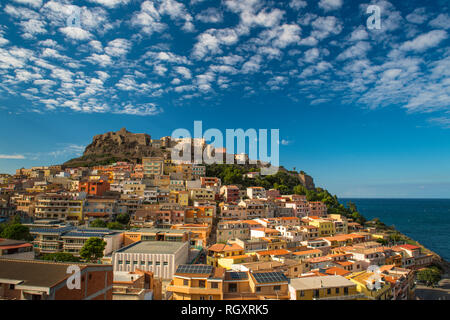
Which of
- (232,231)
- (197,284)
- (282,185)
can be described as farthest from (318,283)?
(282,185)

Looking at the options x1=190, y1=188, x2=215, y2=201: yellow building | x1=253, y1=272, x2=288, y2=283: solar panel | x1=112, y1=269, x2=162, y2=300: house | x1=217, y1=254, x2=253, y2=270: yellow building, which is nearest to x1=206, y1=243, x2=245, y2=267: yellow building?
x1=217, y1=254, x2=253, y2=270: yellow building

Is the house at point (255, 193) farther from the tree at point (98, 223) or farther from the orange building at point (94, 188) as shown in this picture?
the tree at point (98, 223)

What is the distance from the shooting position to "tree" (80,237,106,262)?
20.3m

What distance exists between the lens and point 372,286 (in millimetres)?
Answer: 14648

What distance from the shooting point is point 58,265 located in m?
8.50

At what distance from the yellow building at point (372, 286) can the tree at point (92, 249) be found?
16657 mm

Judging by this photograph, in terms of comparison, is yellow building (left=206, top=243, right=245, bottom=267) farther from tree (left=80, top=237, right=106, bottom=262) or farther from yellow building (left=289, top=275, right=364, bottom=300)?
yellow building (left=289, top=275, right=364, bottom=300)

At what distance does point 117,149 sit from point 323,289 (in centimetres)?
6597

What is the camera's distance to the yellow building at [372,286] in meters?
14.2

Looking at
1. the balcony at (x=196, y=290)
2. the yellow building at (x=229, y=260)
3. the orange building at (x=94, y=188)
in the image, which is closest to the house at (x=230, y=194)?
the orange building at (x=94, y=188)

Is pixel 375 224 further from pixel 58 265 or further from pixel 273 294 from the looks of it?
pixel 58 265

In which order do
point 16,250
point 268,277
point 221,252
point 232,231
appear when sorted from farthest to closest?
point 232,231
point 221,252
point 16,250
point 268,277

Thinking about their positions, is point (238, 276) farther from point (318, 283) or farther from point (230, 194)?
point (230, 194)
